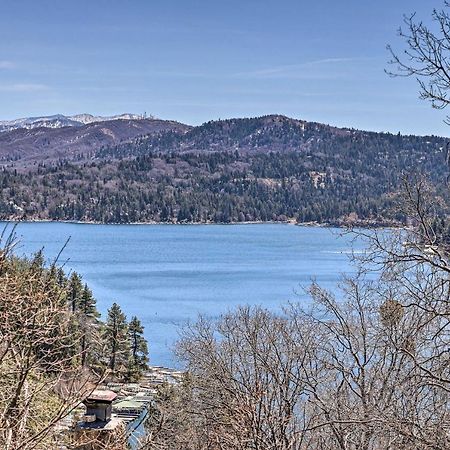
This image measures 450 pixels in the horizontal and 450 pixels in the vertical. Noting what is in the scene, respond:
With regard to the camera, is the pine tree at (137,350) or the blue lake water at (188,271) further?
the blue lake water at (188,271)

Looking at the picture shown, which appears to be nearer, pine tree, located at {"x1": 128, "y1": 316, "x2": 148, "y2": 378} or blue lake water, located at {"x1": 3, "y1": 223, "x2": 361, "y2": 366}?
pine tree, located at {"x1": 128, "y1": 316, "x2": 148, "y2": 378}

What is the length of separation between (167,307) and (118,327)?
17.2 m

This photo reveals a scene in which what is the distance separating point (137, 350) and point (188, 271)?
132ft

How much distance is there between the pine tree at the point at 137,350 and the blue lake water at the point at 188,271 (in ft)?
5.19

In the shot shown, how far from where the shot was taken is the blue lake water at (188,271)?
52594 mm

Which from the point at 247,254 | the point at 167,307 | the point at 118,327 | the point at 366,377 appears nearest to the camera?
the point at 366,377

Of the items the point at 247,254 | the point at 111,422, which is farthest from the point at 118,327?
the point at 247,254

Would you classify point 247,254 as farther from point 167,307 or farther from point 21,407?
point 21,407

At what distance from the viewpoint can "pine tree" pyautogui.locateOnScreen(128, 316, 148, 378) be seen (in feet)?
132

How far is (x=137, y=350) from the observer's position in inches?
1656

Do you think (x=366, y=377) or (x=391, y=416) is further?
(x=366, y=377)

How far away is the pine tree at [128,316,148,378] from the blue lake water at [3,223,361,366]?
62.3 inches

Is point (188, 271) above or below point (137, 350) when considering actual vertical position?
above

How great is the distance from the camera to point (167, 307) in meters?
57.2
